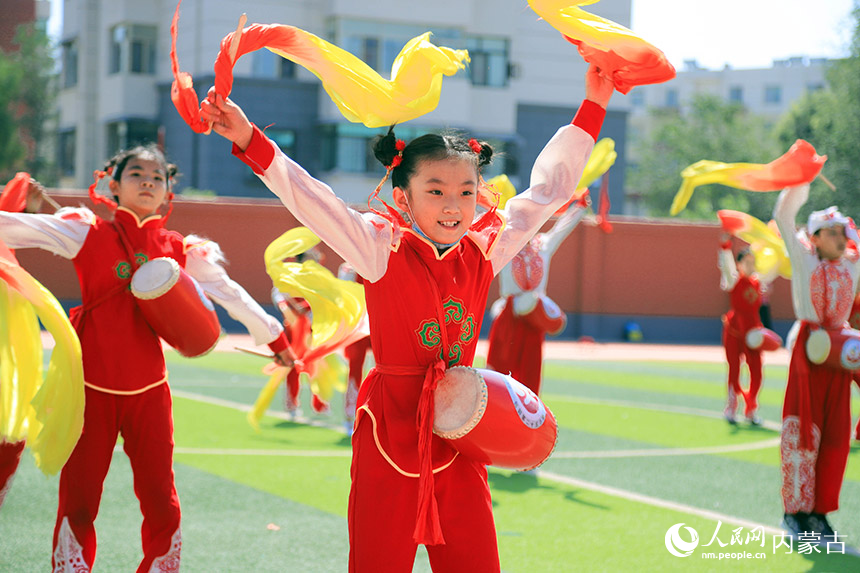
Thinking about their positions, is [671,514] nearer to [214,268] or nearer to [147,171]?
[214,268]

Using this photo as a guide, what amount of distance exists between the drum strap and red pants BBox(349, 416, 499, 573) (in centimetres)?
5

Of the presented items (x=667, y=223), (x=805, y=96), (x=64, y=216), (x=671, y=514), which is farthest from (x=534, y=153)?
(x=64, y=216)

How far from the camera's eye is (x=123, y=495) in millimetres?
6949

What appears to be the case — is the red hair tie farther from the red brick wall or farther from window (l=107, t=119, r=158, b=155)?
window (l=107, t=119, r=158, b=155)

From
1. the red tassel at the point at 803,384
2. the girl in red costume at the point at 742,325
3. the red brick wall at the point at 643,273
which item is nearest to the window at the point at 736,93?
the red brick wall at the point at 643,273

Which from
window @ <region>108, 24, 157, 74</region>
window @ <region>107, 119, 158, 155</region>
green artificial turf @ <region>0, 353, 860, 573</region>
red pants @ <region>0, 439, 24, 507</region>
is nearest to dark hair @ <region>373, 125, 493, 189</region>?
red pants @ <region>0, 439, 24, 507</region>

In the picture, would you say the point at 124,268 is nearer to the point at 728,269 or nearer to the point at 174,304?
the point at 174,304

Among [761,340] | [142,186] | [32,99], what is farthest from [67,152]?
[142,186]

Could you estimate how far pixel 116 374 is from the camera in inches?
176

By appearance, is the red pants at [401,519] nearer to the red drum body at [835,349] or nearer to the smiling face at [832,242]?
the red drum body at [835,349]

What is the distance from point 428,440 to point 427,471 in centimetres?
10

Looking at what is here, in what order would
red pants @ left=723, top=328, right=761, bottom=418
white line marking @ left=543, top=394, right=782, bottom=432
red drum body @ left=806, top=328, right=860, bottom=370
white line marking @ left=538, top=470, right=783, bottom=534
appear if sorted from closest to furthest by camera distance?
red drum body @ left=806, top=328, right=860, bottom=370, white line marking @ left=538, top=470, right=783, bottom=534, red pants @ left=723, top=328, right=761, bottom=418, white line marking @ left=543, top=394, right=782, bottom=432

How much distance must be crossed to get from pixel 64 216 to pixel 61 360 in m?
0.71

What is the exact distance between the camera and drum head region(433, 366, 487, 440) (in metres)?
3.31
